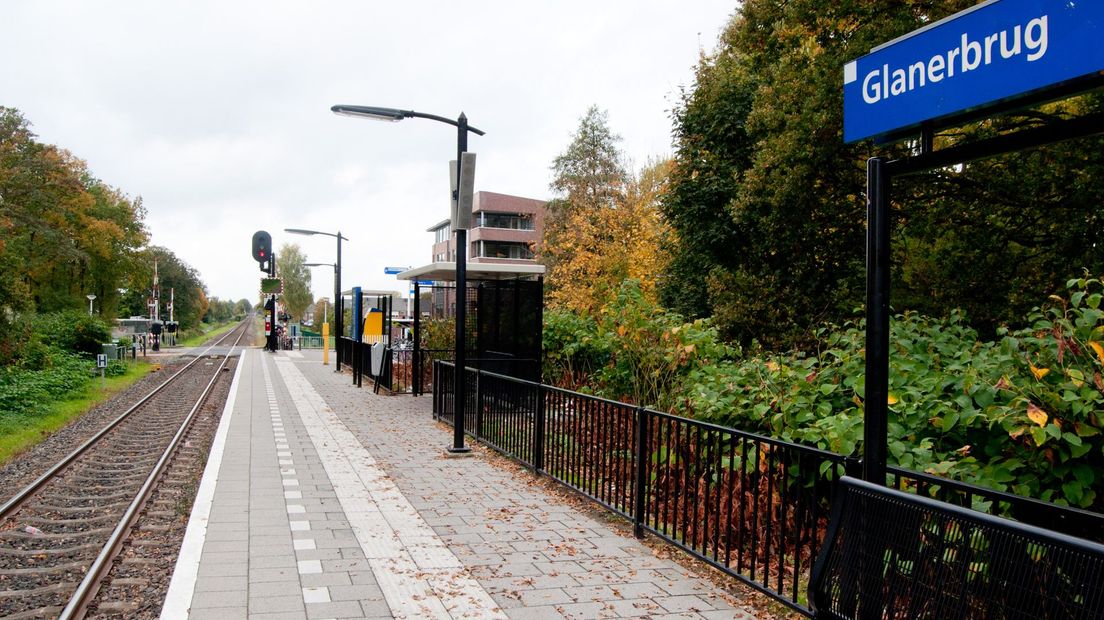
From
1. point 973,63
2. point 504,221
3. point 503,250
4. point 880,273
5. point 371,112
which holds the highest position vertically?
point 504,221

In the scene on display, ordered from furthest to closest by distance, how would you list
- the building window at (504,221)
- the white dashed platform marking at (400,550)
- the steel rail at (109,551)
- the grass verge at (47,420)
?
the building window at (504,221) < the grass verge at (47,420) < the steel rail at (109,551) < the white dashed platform marking at (400,550)

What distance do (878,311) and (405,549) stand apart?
3.63 metres

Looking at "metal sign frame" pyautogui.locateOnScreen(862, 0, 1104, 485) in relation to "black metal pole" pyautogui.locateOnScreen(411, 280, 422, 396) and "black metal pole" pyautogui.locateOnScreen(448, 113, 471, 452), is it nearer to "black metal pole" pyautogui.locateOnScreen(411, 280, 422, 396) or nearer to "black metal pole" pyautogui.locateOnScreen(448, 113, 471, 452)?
"black metal pole" pyautogui.locateOnScreen(448, 113, 471, 452)

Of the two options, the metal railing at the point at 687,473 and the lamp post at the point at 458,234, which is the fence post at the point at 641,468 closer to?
the metal railing at the point at 687,473

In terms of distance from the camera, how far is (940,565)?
3234 millimetres

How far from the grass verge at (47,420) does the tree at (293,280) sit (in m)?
78.8

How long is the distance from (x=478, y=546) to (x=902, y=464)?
2877 millimetres

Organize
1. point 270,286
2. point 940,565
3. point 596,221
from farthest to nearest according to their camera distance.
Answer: point 596,221, point 270,286, point 940,565

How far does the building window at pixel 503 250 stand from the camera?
7981 centimetres

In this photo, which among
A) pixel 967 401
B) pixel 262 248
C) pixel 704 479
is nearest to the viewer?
pixel 967 401

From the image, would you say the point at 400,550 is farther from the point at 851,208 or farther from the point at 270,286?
the point at 270,286

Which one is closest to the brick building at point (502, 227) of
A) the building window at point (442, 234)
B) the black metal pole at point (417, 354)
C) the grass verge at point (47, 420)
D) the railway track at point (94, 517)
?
the building window at point (442, 234)

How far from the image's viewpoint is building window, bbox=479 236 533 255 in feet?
262

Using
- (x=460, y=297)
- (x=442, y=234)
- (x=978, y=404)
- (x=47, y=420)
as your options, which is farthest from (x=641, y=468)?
(x=442, y=234)
